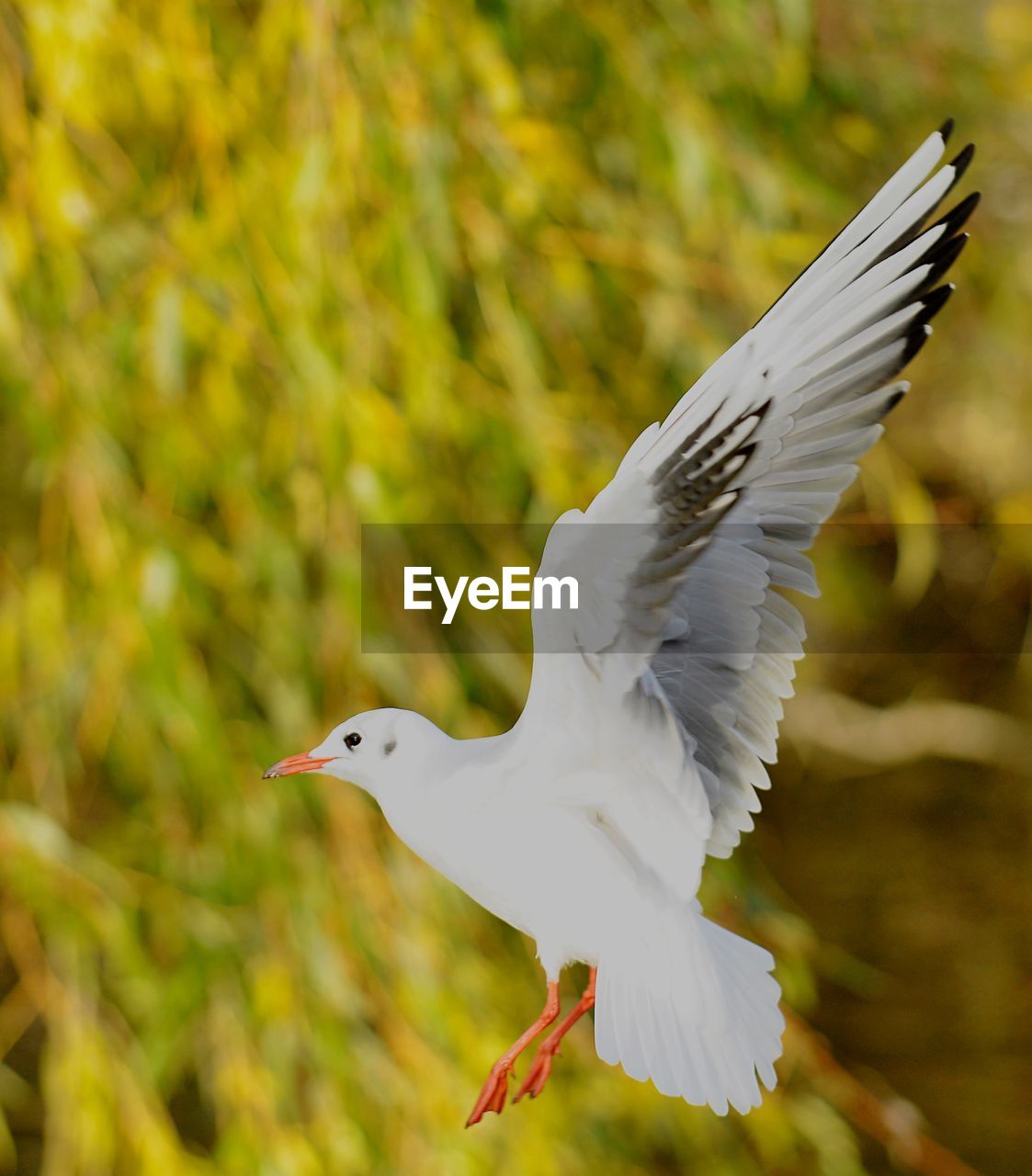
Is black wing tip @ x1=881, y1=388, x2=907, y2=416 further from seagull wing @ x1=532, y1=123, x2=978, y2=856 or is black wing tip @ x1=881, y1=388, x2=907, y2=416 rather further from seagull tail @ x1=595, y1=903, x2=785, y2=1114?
seagull tail @ x1=595, y1=903, x2=785, y2=1114

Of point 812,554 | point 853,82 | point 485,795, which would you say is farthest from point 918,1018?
point 485,795

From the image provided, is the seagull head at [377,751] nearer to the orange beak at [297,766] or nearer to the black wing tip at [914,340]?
the orange beak at [297,766]

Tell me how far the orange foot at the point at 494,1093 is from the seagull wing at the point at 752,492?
55 mm

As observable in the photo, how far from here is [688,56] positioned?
0.92 m

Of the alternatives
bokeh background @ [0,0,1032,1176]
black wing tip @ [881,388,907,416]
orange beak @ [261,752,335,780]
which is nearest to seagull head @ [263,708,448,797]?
orange beak @ [261,752,335,780]

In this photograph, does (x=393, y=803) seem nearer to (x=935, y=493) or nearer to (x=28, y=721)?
(x=28, y=721)

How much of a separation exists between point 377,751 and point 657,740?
5 cm

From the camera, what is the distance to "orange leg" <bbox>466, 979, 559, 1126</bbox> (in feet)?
0.81

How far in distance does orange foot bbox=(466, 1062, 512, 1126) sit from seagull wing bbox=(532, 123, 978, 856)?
55 millimetres

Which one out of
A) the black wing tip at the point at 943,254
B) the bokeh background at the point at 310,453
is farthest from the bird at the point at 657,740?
the bokeh background at the point at 310,453

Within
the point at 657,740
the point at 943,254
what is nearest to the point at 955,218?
the point at 943,254

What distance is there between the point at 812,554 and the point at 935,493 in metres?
0.66

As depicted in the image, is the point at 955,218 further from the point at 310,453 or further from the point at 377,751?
the point at 310,453

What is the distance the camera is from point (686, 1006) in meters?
0.27
